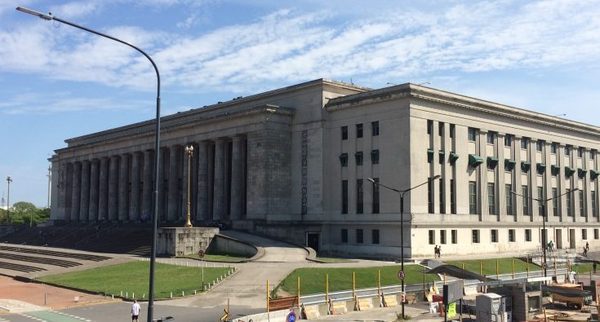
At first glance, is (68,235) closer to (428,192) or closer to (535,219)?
(428,192)

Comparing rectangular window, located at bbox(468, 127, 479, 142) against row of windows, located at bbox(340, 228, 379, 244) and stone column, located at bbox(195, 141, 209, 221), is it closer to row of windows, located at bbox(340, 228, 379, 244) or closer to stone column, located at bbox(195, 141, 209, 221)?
row of windows, located at bbox(340, 228, 379, 244)

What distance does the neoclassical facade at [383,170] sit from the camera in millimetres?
69125

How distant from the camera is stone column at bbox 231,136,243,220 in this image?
8356cm

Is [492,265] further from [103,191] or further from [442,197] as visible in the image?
[103,191]

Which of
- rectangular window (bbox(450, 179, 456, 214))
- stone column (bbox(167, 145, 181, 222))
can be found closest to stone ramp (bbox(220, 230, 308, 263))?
rectangular window (bbox(450, 179, 456, 214))

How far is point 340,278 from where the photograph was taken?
4944 centimetres

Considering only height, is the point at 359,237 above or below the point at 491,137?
below

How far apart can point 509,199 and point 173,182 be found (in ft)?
163

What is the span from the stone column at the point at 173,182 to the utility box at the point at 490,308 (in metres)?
68.0

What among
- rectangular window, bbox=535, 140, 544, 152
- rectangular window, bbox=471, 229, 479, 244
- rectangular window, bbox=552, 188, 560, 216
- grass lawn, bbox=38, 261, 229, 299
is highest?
rectangular window, bbox=535, 140, 544, 152

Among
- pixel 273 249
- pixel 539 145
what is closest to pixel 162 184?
pixel 273 249

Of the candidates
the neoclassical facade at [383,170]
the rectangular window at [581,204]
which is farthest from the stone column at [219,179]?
the rectangular window at [581,204]

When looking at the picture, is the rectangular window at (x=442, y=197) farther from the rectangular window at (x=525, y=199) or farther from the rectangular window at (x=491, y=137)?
the rectangular window at (x=525, y=199)

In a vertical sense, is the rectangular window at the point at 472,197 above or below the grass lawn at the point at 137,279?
above
